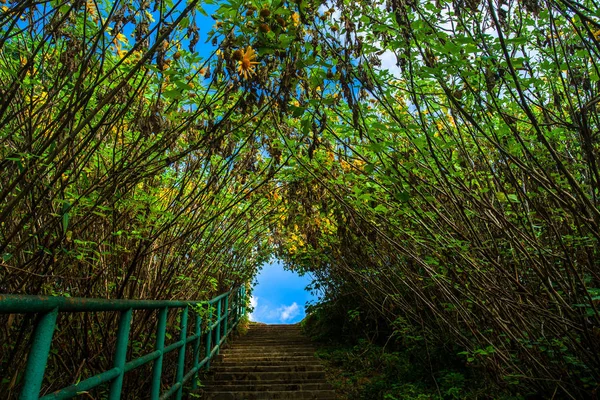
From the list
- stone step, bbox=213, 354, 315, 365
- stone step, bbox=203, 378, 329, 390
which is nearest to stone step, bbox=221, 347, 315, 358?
stone step, bbox=213, 354, 315, 365

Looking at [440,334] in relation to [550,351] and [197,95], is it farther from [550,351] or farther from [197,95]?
[197,95]

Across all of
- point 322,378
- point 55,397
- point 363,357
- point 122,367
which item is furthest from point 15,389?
point 363,357

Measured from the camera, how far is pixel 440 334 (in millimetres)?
5512

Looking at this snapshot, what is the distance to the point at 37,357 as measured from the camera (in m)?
1.14

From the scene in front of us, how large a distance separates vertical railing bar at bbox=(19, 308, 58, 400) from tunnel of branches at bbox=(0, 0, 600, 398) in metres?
0.72

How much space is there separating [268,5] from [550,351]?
3.55 m

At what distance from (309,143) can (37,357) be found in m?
2.39

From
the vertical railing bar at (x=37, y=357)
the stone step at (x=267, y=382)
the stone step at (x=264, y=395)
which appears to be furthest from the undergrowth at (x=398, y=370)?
the vertical railing bar at (x=37, y=357)

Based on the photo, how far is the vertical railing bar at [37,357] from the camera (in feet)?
3.60

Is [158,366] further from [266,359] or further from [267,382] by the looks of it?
[266,359]

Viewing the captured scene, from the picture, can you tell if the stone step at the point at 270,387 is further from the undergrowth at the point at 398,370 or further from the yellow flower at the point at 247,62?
the yellow flower at the point at 247,62

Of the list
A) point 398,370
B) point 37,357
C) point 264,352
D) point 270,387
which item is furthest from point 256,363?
point 37,357

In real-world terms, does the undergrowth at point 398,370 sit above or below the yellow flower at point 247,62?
below

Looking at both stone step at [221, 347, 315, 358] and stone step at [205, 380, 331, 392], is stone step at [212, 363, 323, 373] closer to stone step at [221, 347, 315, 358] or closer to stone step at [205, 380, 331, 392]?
stone step at [205, 380, 331, 392]
